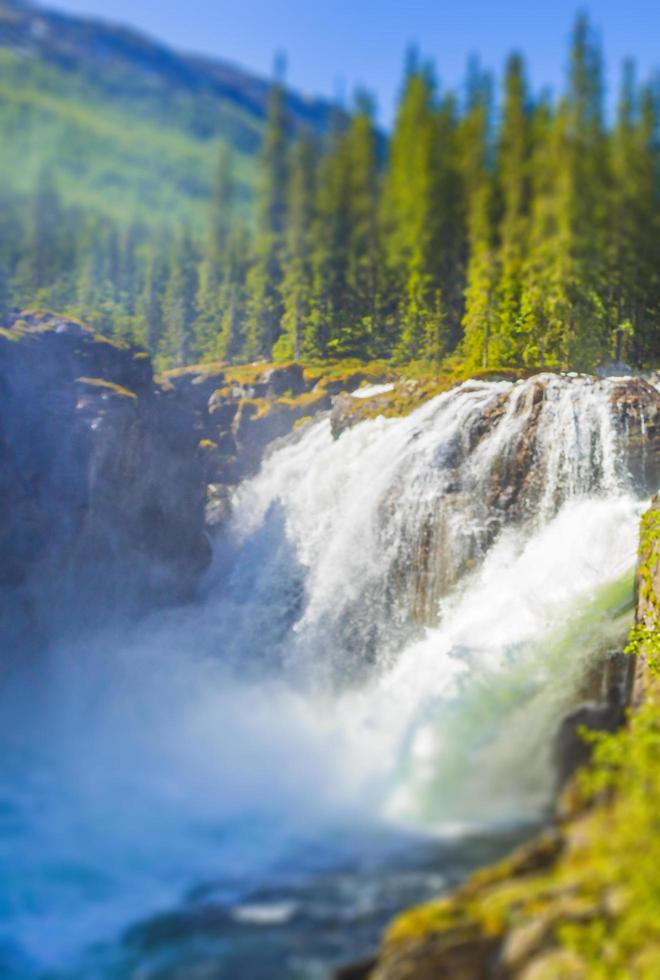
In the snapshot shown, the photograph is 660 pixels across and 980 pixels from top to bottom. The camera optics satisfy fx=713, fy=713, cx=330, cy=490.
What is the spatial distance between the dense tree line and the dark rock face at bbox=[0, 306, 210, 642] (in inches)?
96.8

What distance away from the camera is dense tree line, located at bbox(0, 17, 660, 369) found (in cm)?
2067

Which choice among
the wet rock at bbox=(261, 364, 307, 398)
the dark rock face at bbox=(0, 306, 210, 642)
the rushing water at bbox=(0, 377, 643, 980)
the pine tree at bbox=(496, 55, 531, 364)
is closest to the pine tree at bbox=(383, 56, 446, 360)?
the pine tree at bbox=(496, 55, 531, 364)

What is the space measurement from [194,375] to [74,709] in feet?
44.7

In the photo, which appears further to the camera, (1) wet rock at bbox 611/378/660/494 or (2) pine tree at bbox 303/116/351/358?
(2) pine tree at bbox 303/116/351/358

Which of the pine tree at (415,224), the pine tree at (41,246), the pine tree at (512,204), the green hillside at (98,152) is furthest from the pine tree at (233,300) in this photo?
the pine tree at (512,204)

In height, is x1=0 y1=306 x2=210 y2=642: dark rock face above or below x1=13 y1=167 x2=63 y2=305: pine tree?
below

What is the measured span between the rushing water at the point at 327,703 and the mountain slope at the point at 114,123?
1437 centimetres

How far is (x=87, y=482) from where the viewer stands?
2480 centimetres

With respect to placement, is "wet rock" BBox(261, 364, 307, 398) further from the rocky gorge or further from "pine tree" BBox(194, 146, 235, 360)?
"pine tree" BBox(194, 146, 235, 360)

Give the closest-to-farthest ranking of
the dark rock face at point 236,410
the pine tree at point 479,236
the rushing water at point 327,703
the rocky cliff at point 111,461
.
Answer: the rushing water at point 327,703 < the pine tree at point 479,236 < the rocky cliff at point 111,461 < the dark rock face at point 236,410

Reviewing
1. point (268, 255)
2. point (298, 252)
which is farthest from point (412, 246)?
point (268, 255)

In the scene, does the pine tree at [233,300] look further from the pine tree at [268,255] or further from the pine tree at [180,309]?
the pine tree at [180,309]

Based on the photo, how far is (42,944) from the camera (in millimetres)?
10758

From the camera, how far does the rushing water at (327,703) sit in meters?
10.8
